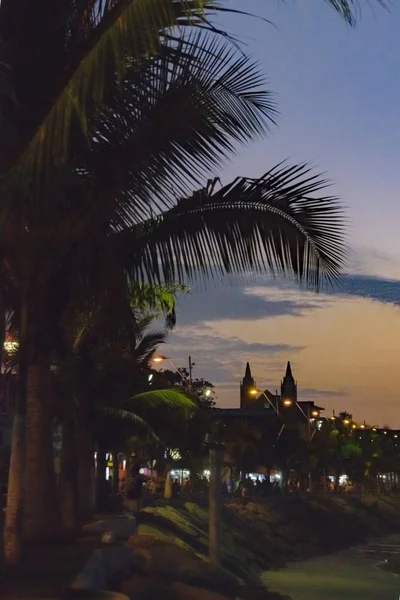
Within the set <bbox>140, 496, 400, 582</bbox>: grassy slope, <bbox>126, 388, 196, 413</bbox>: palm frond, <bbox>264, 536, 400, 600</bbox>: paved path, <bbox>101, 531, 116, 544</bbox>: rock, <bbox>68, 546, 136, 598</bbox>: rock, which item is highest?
<bbox>126, 388, 196, 413</bbox>: palm frond

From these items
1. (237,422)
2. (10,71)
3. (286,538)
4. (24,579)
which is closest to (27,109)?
(10,71)

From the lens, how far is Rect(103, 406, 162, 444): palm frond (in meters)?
23.9

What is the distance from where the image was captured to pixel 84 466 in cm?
2392

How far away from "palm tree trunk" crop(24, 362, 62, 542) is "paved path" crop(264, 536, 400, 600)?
1536 centimetres

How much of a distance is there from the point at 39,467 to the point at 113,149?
565 centimetres

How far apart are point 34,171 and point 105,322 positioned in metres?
4.06

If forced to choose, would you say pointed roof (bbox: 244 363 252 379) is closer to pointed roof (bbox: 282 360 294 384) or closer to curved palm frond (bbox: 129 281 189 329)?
pointed roof (bbox: 282 360 294 384)

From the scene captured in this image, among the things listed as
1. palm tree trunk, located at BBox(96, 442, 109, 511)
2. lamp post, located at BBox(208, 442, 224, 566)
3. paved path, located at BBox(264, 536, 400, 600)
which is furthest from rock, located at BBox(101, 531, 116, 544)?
paved path, located at BBox(264, 536, 400, 600)

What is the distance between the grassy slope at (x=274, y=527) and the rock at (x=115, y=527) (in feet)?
8.38

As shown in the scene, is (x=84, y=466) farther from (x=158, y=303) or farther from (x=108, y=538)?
(x=158, y=303)

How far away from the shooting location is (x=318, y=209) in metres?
9.58

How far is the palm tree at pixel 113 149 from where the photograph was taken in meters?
7.99

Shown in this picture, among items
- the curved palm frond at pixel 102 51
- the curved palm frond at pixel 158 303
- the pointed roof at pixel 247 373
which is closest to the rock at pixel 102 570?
the curved palm frond at pixel 158 303

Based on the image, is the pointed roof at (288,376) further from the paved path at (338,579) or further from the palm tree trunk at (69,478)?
the palm tree trunk at (69,478)
